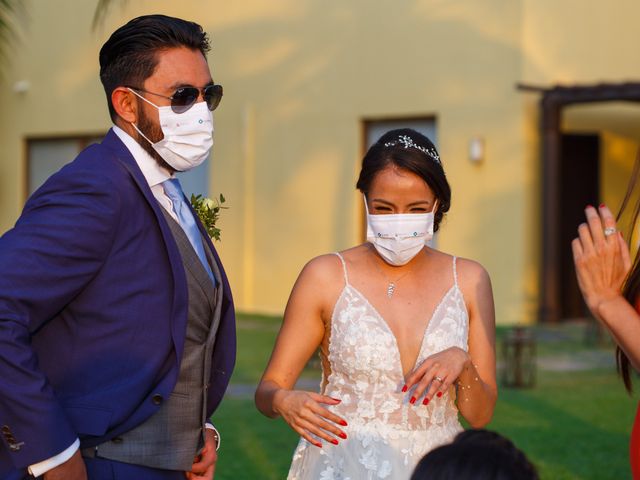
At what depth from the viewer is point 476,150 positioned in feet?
53.3

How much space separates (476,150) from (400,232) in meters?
12.8

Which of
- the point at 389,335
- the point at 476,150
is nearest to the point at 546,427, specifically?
the point at 389,335

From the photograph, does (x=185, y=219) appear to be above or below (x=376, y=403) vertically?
above

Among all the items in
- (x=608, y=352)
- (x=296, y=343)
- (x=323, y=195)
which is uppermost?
(x=296, y=343)

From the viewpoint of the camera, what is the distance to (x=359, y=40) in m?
17.5

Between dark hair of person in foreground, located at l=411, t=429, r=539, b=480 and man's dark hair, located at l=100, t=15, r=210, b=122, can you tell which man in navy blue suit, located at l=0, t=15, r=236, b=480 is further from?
dark hair of person in foreground, located at l=411, t=429, r=539, b=480

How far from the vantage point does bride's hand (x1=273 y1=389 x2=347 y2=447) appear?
3.23 metres

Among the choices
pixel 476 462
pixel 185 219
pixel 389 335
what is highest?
pixel 185 219

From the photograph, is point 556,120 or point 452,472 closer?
point 452,472

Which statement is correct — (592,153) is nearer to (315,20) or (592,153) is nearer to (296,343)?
(315,20)

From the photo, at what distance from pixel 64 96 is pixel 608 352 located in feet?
37.8

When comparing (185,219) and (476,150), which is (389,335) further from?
(476,150)

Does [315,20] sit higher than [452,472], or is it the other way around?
[315,20]

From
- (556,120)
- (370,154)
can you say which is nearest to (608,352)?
(556,120)
